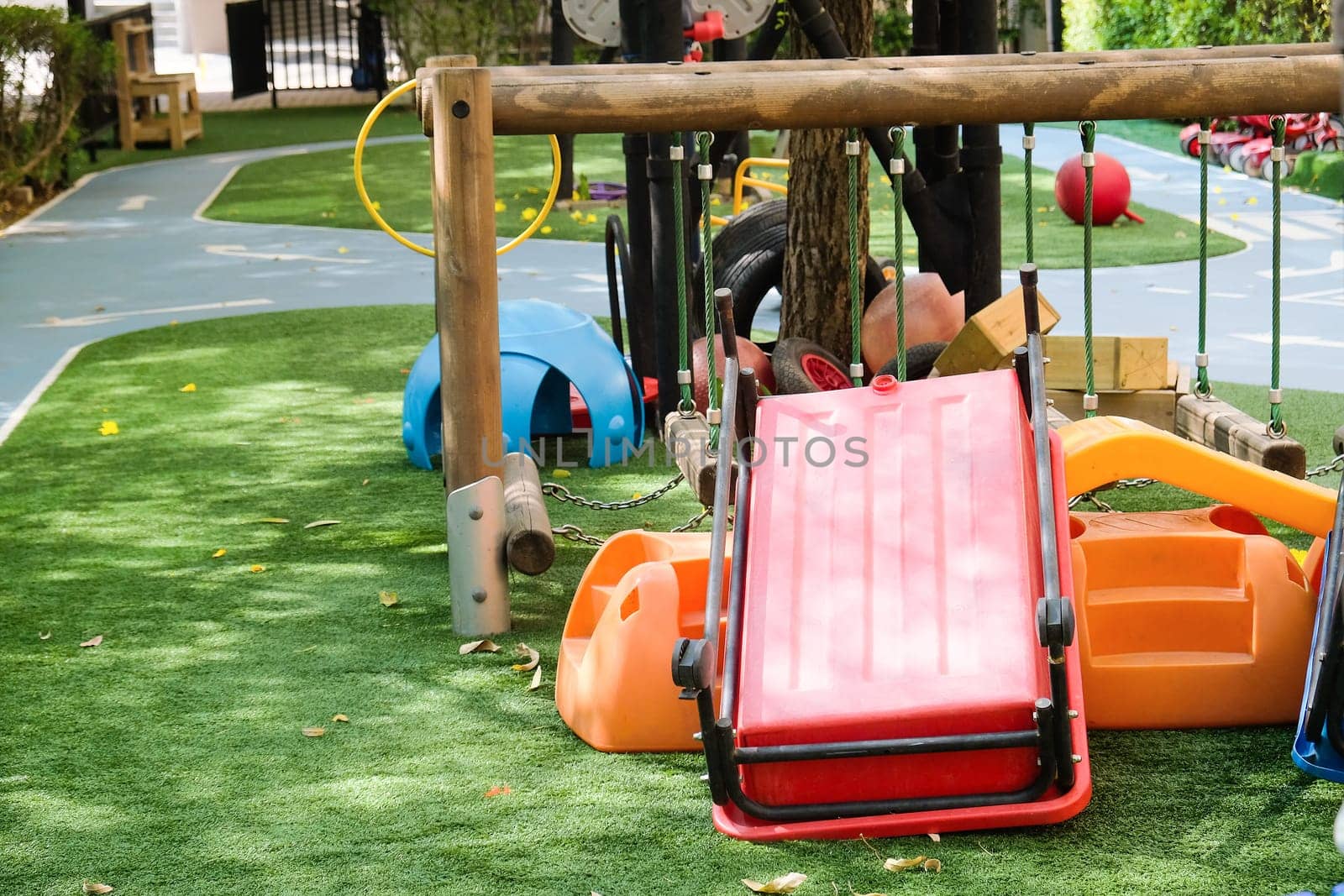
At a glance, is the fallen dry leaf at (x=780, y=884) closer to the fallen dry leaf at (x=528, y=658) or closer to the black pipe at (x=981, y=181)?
the fallen dry leaf at (x=528, y=658)

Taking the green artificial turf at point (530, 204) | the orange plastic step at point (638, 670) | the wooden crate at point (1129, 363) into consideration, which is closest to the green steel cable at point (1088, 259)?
the wooden crate at point (1129, 363)

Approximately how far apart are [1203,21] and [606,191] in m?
7.74

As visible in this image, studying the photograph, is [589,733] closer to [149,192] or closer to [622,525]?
[622,525]

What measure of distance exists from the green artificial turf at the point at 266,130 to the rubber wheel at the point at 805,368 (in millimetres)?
12916

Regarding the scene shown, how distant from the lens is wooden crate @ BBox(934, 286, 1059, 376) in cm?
501

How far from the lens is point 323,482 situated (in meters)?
6.16

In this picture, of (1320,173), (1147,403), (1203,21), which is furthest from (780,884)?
(1203,21)

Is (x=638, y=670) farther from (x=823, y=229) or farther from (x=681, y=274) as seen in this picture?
(x=823, y=229)

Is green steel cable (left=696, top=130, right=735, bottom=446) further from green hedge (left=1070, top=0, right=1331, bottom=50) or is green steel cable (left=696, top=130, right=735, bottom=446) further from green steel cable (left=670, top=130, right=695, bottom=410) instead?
green hedge (left=1070, top=0, right=1331, bottom=50)

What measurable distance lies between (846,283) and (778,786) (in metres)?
3.77

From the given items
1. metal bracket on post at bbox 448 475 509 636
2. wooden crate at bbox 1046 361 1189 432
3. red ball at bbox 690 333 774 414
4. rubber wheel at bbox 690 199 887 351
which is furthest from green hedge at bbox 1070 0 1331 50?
metal bracket on post at bbox 448 475 509 636

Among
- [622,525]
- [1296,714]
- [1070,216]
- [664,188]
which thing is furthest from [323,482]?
[1070,216]

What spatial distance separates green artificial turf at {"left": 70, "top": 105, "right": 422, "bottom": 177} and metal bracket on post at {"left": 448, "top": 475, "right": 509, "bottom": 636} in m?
14.1

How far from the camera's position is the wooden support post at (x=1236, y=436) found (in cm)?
412
